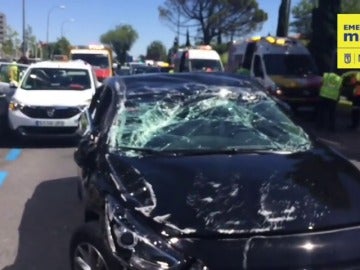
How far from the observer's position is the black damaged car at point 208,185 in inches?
137

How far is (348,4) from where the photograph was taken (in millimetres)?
69000

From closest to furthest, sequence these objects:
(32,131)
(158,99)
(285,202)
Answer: (285,202) → (158,99) → (32,131)

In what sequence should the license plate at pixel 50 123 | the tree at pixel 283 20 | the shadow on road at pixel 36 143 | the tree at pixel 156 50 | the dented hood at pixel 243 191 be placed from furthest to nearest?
the tree at pixel 156 50
the tree at pixel 283 20
the shadow on road at pixel 36 143
the license plate at pixel 50 123
the dented hood at pixel 243 191

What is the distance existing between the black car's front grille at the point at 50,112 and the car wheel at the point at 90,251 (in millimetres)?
7843

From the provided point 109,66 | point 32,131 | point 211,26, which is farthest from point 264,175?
point 211,26

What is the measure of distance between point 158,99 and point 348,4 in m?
67.6

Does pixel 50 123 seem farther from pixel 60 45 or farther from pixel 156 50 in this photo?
pixel 156 50

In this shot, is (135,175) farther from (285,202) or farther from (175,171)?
(285,202)

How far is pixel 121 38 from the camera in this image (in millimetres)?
130000

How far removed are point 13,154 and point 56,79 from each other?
6.97 ft

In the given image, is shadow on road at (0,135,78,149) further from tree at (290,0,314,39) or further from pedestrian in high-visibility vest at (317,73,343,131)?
tree at (290,0,314,39)

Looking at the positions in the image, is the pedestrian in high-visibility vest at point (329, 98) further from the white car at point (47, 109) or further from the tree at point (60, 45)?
the tree at point (60, 45)

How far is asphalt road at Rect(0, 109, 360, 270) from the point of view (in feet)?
18.4

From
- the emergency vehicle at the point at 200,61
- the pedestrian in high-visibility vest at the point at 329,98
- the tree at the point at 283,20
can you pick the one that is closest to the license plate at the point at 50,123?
the pedestrian in high-visibility vest at the point at 329,98
